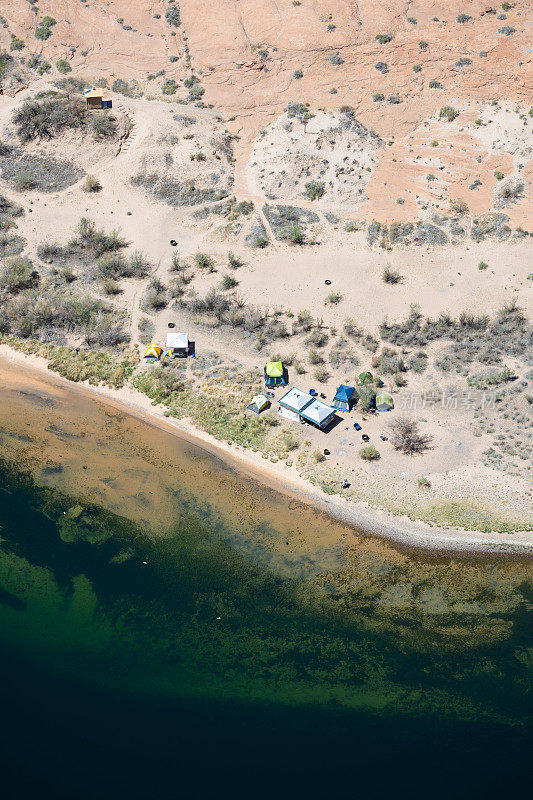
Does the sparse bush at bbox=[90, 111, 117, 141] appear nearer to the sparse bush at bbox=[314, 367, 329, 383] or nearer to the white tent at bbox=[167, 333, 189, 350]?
the white tent at bbox=[167, 333, 189, 350]

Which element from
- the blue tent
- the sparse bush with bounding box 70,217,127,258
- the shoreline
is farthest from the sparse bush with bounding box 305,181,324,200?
the shoreline

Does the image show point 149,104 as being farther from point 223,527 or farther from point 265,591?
point 265,591

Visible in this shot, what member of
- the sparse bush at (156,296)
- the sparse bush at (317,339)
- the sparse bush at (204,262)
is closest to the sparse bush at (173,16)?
the sparse bush at (204,262)

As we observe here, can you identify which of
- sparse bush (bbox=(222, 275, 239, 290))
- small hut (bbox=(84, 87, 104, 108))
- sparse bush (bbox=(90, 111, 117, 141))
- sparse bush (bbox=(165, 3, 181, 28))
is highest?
sparse bush (bbox=(165, 3, 181, 28))

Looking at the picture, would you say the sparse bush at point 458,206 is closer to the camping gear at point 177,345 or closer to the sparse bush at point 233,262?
the sparse bush at point 233,262

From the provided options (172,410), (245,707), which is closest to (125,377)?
(172,410)

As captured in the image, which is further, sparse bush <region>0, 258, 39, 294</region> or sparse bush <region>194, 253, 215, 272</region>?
sparse bush <region>194, 253, 215, 272</region>

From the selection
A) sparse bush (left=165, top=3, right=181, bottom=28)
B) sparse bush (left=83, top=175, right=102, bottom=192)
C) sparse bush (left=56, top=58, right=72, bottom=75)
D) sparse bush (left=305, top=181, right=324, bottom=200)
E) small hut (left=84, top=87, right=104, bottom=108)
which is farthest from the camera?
sparse bush (left=165, top=3, right=181, bottom=28)
